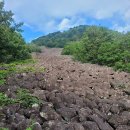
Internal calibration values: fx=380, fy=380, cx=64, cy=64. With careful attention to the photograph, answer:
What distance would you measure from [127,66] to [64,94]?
970cm

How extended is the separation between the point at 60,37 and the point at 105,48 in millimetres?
42903

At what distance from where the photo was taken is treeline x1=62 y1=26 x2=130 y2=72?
21.8 meters

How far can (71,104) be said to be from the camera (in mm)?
10203

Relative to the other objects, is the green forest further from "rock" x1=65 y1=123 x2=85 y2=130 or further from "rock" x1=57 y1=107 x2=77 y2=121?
"rock" x1=65 y1=123 x2=85 y2=130

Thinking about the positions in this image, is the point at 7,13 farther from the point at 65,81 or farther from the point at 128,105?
the point at 128,105

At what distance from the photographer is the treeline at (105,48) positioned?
21766mm

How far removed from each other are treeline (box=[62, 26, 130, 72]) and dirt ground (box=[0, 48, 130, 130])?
667 cm

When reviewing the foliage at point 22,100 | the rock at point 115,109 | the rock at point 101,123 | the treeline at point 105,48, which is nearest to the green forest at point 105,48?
the treeline at point 105,48

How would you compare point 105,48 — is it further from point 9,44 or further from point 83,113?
point 83,113

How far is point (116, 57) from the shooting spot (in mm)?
22141

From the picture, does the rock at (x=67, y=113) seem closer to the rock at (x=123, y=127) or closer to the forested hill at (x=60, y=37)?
the rock at (x=123, y=127)

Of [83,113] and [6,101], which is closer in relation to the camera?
[83,113]

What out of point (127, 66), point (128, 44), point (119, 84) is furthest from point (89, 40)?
point (119, 84)

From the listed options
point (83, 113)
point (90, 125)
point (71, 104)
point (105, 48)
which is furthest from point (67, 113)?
point (105, 48)
